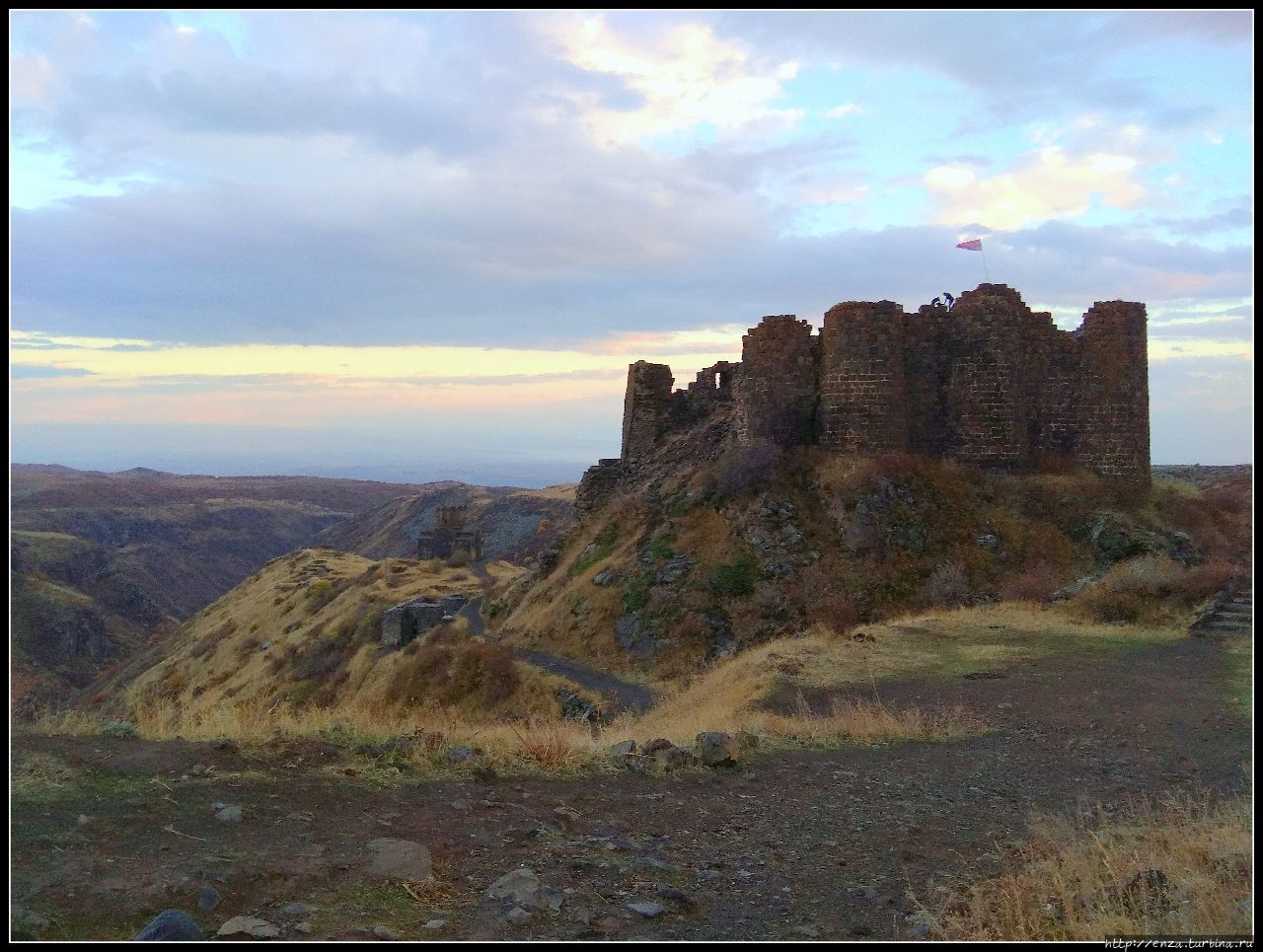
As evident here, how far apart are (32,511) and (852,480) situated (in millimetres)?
98814

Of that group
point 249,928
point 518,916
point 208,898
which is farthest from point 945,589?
point 249,928

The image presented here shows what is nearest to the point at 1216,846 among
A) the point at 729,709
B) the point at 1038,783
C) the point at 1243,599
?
the point at 1038,783

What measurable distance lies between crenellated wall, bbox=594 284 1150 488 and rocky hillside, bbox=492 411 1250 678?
721 mm

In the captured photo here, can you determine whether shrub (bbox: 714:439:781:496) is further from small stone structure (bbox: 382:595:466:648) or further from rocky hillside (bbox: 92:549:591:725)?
small stone structure (bbox: 382:595:466:648)

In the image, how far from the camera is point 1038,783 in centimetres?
978

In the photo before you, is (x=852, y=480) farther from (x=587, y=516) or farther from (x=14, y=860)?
(x=14, y=860)

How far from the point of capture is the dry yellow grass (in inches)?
208

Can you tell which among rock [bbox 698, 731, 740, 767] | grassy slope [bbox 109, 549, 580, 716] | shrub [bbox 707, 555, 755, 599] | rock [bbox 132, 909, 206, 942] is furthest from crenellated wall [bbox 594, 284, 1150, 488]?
rock [bbox 132, 909, 206, 942]

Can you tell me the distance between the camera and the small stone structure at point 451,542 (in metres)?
49.5

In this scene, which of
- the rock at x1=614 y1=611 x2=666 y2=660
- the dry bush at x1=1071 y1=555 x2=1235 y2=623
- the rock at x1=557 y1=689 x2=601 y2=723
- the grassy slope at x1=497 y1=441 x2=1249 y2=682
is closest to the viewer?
the dry bush at x1=1071 y1=555 x2=1235 y2=623

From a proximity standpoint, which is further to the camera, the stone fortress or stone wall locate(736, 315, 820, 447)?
stone wall locate(736, 315, 820, 447)

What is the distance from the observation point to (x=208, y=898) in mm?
5363

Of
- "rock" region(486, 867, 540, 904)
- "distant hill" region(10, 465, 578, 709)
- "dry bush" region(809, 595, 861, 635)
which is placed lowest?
"distant hill" region(10, 465, 578, 709)

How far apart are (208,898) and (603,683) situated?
1741 centimetres
